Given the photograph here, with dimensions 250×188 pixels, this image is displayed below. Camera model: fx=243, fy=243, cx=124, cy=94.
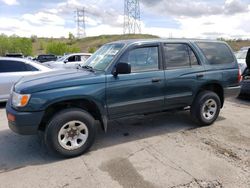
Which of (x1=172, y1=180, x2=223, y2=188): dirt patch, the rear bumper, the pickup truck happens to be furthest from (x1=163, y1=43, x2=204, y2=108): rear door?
(x1=172, y1=180, x2=223, y2=188): dirt patch

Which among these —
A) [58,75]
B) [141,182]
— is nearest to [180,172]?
[141,182]

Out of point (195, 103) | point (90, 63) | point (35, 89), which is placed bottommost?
point (195, 103)

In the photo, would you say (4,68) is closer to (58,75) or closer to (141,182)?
(58,75)

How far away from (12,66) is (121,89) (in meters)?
4.81

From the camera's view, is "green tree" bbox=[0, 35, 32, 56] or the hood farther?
"green tree" bbox=[0, 35, 32, 56]

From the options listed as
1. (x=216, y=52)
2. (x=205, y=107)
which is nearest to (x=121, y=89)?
(x=205, y=107)

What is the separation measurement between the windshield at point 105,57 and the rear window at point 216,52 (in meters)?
1.87

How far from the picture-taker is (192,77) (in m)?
5.02

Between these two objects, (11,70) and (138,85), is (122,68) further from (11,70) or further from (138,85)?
(11,70)

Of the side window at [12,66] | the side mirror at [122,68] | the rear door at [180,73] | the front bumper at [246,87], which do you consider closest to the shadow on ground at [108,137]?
the rear door at [180,73]

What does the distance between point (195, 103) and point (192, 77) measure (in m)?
0.60

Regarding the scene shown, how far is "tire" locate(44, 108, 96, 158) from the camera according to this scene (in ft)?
12.5

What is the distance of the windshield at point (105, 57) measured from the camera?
14.5ft

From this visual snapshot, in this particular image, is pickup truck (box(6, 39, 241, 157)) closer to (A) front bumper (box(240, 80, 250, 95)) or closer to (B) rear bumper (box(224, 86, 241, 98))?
(B) rear bumper (box(224, 86, 241, 98))
